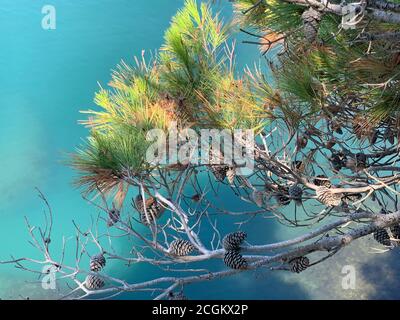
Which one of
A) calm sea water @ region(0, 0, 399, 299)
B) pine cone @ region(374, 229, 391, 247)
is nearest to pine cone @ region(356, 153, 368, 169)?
pine cone @ region(374, 229, 391, 247)

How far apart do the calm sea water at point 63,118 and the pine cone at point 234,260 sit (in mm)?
1945

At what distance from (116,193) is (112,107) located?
0.23 meters

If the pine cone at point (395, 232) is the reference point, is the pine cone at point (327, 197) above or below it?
above

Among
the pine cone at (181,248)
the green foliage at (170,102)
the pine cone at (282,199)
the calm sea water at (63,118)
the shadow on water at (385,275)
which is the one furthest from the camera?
the calm sea water at (63,118)

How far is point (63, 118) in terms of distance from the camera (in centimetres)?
496

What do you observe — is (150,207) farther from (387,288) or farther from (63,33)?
(63,33)

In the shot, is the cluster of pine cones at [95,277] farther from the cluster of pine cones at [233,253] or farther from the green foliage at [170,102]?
the cluster of pine cones at [233,253]

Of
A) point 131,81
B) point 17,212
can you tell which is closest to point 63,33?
point 17,212

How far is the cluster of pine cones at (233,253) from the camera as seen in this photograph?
1.32m

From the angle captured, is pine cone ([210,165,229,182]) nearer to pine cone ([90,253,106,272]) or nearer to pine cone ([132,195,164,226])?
pine cone ([132,195,164,226])

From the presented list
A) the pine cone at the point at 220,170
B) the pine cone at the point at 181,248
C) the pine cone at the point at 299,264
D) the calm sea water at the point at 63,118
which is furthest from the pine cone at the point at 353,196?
the calm sea water at the point at 63,118

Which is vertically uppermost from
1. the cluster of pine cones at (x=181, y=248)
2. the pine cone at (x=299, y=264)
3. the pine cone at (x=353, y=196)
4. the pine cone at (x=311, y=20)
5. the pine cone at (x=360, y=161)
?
the pine cone at (x=311, y=20)

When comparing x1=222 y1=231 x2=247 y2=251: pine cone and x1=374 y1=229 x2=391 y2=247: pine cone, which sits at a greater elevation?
x1=374 y1=229 x2=391 y2=247: pine cone

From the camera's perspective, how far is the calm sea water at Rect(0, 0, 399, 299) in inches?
128
